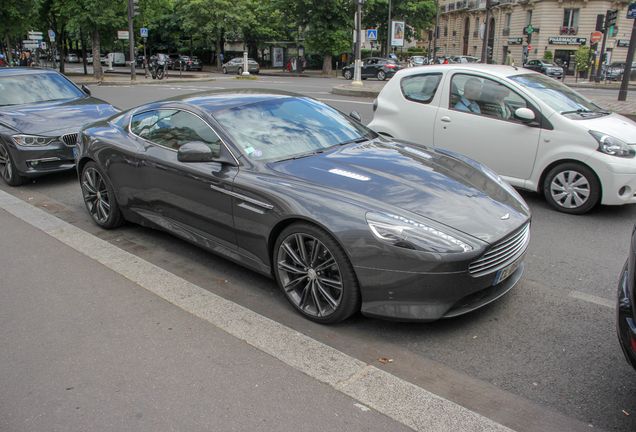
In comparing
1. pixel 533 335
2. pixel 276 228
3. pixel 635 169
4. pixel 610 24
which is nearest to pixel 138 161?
A: pixel 276 228

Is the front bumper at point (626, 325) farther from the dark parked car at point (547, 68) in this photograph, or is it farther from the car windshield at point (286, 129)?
the dark parked car at point (547, 68)

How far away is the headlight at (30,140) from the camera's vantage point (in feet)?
22.7

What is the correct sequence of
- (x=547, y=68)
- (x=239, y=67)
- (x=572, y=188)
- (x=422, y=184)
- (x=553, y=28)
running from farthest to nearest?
(x=553, y=28)
(x=239, y=67)
(x=547, y=68)
(x=572, y=188)
(x=422, y=184)

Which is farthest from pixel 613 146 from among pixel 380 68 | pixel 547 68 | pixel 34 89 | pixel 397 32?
pixel 547 68

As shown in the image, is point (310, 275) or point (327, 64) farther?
point (327, 64)

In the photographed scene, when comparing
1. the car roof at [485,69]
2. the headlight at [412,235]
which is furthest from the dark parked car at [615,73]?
the headlight at [412,235]

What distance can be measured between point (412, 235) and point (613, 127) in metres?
3.97

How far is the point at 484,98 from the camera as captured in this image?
6219 mm

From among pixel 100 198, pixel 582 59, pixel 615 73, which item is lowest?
pixel 100 198

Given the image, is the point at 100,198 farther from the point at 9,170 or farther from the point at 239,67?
the point at 239,67

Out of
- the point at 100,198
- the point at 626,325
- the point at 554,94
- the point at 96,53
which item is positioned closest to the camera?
the point at 626,325

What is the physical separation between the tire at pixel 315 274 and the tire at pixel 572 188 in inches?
139

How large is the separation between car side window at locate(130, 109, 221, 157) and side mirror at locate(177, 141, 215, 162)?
12 centimetres

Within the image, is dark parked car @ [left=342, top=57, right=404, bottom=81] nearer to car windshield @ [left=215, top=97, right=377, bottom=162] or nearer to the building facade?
the building facade
